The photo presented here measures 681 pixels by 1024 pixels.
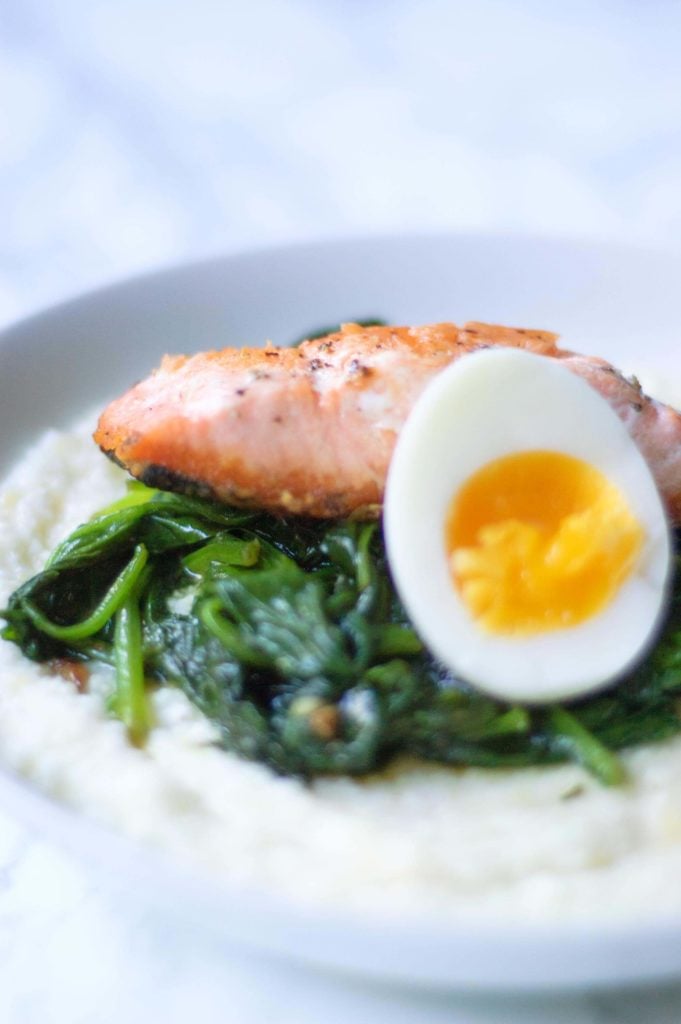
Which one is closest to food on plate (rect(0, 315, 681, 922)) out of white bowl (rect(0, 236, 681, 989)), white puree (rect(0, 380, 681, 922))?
white puree (rect(0, 380, 681, 922))

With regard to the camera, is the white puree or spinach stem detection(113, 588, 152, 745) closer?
the white puree

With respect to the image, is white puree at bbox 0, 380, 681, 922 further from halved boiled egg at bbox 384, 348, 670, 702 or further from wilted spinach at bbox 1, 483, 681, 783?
halved boiled egg at bbox 384, 348, 670, 702

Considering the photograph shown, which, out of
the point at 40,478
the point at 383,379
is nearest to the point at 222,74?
the point at 40,478

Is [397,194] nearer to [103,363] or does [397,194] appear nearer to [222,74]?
[222,74]

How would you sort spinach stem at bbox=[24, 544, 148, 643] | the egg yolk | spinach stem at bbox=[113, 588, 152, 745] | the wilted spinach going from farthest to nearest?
spinach stem at bbox=[24, 544, 148, 643], spinach stem at bbox=[113, 588, 152, 745], the wilted spinach, the egg yolk

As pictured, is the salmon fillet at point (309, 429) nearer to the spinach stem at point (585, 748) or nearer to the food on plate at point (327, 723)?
the food on plate at point (327, 723)

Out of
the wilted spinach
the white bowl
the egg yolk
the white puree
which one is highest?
the white bowl
